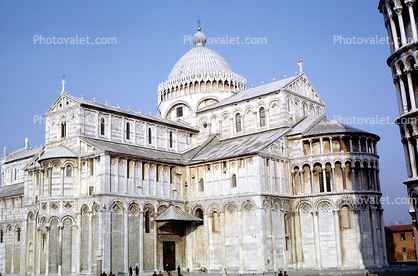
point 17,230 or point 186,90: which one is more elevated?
point 186,90

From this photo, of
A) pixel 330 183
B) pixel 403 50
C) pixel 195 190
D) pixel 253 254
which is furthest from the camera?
pixel 195 190

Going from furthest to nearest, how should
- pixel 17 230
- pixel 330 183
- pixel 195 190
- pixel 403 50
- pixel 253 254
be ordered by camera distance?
1. pixel 17 230
2. pixel 195 190
3. pixel 330 183
4. pixel 253 254
5. pixel 403 50

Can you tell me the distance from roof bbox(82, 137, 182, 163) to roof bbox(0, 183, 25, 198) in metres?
18.9

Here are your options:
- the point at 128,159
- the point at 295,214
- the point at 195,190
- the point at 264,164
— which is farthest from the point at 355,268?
the point at 128,159

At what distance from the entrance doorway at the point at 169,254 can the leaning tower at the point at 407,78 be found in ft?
80.7

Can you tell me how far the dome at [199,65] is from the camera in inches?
2281

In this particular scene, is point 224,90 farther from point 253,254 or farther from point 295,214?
point 253,254

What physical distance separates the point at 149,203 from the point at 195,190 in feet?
17.4

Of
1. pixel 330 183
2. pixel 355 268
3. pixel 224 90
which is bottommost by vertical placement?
pixel 355 268

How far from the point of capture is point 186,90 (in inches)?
2244

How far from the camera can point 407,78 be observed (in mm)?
23844

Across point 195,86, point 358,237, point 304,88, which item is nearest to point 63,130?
point 195,86

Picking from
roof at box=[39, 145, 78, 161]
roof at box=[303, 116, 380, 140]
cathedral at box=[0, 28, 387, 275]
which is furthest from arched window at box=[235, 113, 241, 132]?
roof at box=[39, 145, 78, 161]

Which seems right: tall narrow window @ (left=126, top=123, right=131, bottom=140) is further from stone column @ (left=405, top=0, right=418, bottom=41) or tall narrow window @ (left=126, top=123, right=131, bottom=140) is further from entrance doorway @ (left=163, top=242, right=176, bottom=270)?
stone column @ (left=405, top=0, right=418, bottom=41)
